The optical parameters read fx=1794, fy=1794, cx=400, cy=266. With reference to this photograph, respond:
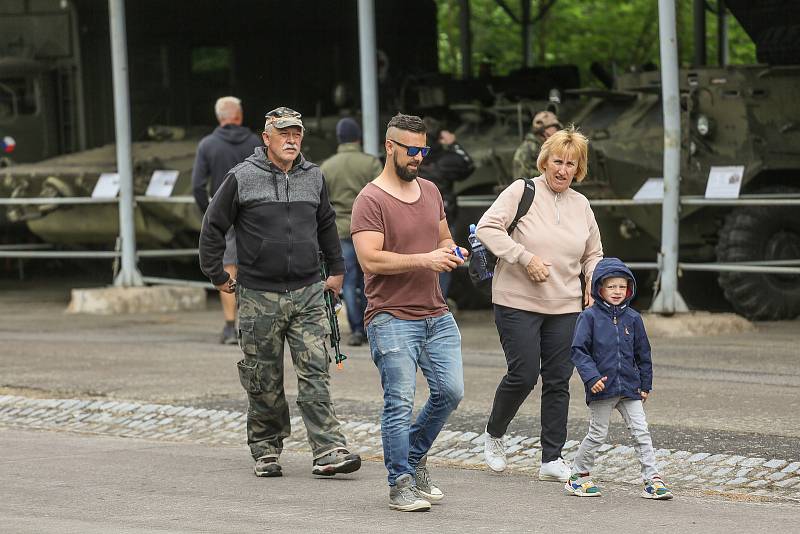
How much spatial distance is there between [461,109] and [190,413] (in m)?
8.64

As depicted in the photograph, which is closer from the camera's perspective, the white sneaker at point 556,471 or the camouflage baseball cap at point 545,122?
the white sneaker at point 556,471

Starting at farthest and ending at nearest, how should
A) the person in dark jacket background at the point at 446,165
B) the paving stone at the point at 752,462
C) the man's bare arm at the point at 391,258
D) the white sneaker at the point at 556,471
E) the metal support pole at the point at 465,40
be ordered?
the metal support pole at the point at 465,40 → the person in dark jacket background at the point at 446,165 → the paving stone at the point at 752,462 → the white sneaker at the point at 556,471 → the man's bare arm at the point at 391,258

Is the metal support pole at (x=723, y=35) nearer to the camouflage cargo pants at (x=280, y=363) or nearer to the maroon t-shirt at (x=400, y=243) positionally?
the camouflage cargo pants at (x=280, y=363)

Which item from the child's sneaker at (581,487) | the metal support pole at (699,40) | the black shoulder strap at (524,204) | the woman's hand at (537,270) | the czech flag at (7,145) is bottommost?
the child's sneaker at (581,487)

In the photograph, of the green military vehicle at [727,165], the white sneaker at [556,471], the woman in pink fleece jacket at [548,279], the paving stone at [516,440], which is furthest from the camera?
the green military vehicle at [727,165]

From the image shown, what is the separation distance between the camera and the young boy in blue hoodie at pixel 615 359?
7340 millimetres

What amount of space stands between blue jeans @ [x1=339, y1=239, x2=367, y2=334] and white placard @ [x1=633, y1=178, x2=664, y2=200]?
2470 mm

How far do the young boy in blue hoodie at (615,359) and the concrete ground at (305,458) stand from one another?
0.85ft

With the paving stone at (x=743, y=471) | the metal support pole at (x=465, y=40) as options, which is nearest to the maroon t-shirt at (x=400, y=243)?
the paving stone at (x=743, y=471)

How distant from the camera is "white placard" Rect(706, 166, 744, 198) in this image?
541 inches

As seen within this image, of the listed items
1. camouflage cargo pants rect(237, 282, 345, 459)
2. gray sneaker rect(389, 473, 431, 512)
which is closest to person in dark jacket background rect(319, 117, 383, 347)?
camouflage cargo pants rect(237, 282, 345, 459)

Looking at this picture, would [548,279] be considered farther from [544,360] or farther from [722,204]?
[722,204]

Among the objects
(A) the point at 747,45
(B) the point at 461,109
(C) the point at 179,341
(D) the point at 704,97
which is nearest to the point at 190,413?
(C) the point at 179,341

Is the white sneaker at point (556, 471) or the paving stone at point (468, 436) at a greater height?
the white sneaker at point (556, 471)
